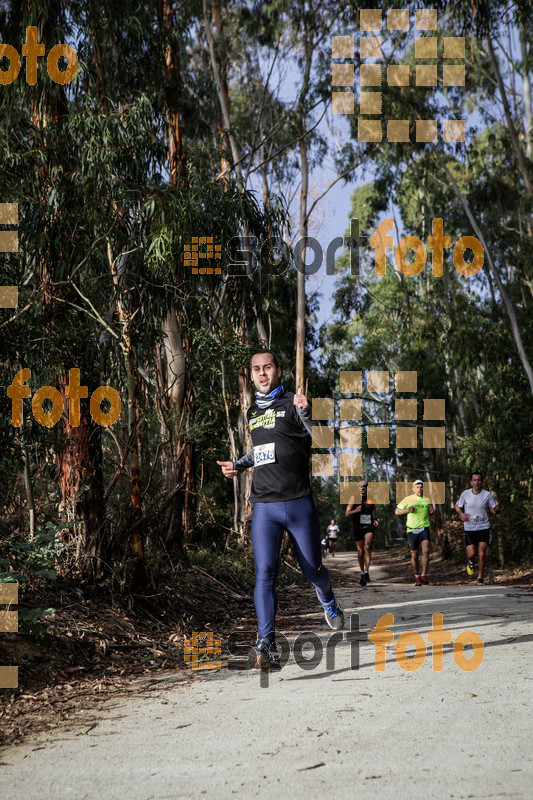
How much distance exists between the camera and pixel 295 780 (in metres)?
2.81

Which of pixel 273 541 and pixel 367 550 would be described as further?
pixel 367 550

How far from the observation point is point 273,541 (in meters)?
4.95

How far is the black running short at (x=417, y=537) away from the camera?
11.9m

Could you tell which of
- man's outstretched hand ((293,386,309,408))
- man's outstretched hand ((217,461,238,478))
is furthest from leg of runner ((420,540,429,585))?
man's outstretched hand ((293,386,309,408))

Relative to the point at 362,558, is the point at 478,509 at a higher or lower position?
higher

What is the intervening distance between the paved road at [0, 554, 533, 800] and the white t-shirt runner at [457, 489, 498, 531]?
6727 millimetres

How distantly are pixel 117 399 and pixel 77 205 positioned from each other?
1984mm

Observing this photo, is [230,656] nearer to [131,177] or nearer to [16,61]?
[131,177]

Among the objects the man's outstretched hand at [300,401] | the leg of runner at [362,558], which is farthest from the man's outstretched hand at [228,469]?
the leg of runner at [362,558]

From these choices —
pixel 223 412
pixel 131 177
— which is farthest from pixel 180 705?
pixel 223 412

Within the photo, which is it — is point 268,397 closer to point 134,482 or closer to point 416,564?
point 134,482

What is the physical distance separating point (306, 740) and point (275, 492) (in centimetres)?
186

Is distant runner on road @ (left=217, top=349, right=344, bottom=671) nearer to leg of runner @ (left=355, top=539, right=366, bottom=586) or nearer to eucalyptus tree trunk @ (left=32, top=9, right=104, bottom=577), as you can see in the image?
eucalyptus tree trunk @ (left=32, top=9, right=104, bottom=577)

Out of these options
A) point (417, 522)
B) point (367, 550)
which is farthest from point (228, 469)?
point (417, 522)
